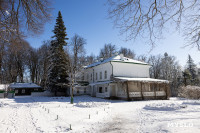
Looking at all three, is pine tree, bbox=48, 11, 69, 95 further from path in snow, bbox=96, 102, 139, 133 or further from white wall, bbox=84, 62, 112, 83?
path in snow, bbox=96, 102, 139, 133

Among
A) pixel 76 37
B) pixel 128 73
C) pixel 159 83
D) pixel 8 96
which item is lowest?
pixel 8 96

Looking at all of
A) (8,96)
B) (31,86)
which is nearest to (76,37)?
(31,86)

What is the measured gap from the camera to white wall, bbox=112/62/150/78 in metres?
26.2

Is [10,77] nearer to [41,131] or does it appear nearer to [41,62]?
[41,62]

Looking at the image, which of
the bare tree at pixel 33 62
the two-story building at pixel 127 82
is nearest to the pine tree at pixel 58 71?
the two-story building at pixel 127 82

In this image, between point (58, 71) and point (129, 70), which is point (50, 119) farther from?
point (58, 71)

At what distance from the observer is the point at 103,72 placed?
94.2 ft

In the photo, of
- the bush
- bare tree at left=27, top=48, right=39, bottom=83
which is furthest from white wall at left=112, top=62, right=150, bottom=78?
bare tree at left=27, top=48, right=39, bottom=83

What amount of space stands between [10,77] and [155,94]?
4611 centimetres

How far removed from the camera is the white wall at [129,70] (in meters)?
26.2

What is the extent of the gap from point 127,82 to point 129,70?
5.70m

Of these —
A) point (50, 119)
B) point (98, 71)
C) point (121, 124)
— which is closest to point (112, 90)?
point (98, 71)

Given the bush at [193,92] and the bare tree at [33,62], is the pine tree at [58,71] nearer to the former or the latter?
the bare tree at [33,62]

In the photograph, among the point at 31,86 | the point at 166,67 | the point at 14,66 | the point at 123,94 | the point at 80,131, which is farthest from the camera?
the point at 166,67
